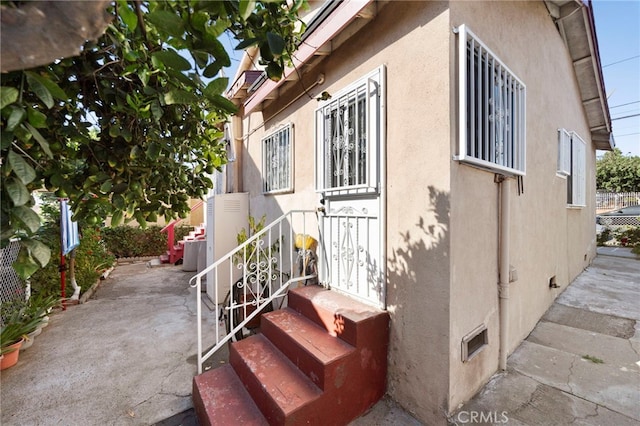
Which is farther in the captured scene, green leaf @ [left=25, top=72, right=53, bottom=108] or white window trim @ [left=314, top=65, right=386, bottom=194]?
white window trim @ [left=314, top=65, right=386, bottom=194]

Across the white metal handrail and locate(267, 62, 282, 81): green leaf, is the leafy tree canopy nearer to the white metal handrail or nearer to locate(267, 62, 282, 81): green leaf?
locate(267, 62, 282, 81): green leaf

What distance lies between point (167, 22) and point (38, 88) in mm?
646

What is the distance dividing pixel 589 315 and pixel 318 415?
4939 mm

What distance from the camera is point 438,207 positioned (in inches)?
101

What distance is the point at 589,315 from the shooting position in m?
4.54

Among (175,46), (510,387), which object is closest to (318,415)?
(510,387)

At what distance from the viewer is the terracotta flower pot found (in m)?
3.74

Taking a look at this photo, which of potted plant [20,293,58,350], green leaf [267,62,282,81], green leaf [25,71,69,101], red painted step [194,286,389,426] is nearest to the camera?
green leaf [25,71,69,101]

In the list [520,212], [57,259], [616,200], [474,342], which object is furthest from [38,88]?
[616,200]

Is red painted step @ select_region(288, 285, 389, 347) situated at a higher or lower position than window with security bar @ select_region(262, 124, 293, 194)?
lower

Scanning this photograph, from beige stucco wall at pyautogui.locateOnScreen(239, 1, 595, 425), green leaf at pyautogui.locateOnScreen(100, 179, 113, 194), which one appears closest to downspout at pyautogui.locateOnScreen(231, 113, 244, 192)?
beige stucco wall at pyautogui.locateOnScreen(239, 1, 595, 425)

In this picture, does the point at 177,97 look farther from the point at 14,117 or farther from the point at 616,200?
the point at 616,200

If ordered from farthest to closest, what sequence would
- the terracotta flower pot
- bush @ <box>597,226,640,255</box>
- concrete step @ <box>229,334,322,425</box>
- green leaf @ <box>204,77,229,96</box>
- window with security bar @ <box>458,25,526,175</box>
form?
bush @ <box>597,226,640,255</box>, the terracotta flower pot, window with security bar @ <box>458,25,526,175</box>, concrete step @ <box>229,334,322,425</box>, green leaf @ <box>204,77,229,96</box>

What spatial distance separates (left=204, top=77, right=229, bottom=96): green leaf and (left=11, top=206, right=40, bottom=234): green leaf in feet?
3.02
